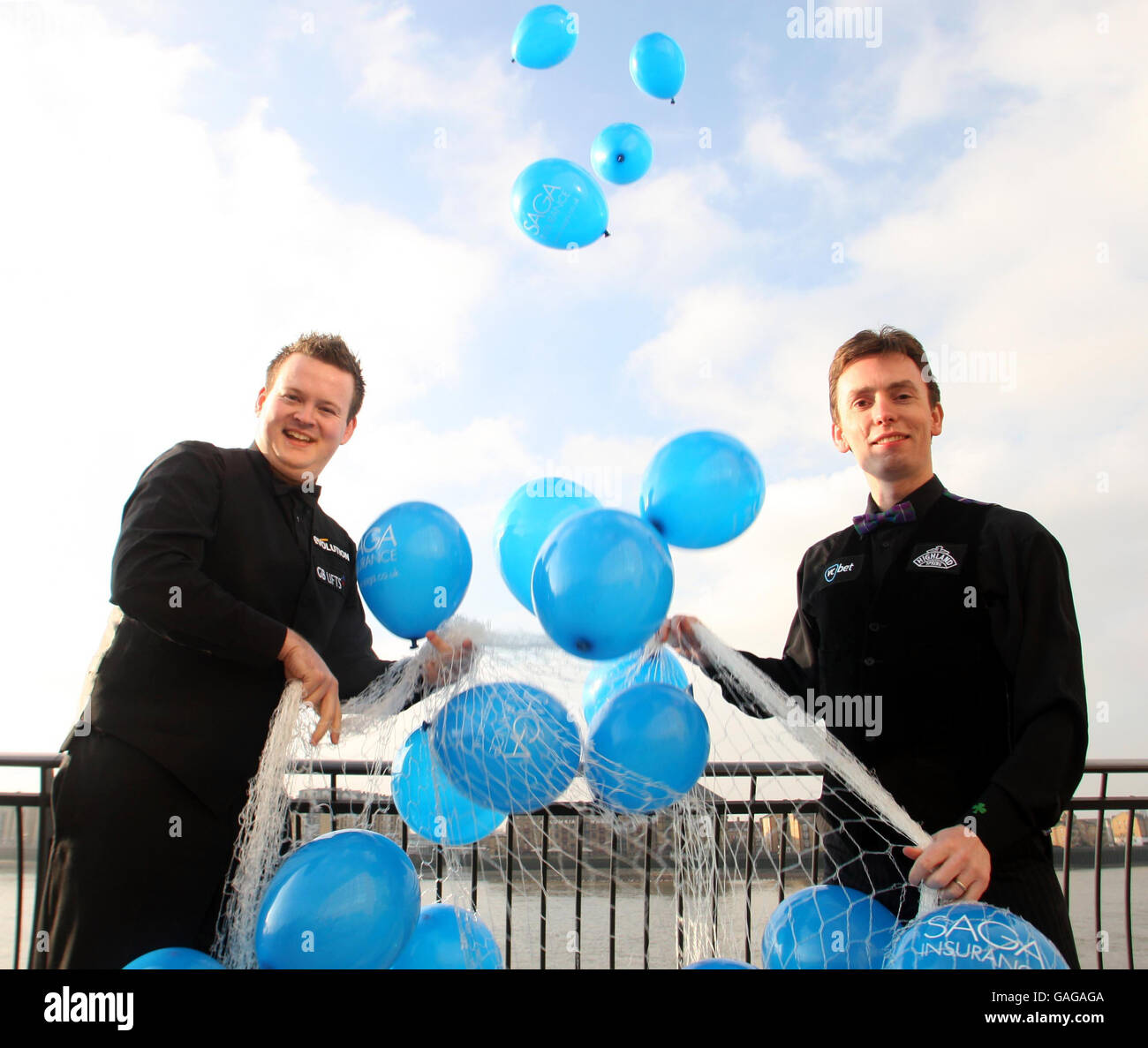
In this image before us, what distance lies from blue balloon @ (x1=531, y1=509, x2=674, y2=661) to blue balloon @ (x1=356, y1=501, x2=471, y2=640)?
1.05ft

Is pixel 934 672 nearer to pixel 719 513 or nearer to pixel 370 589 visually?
pixel 719 513

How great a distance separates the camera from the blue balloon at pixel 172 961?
4.89 feet

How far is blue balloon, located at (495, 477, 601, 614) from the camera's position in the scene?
2125 millimetres

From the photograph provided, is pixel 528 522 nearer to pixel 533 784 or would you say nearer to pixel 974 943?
pixel 533 784

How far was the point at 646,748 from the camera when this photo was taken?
1.69 meters

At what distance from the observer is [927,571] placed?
181 cm

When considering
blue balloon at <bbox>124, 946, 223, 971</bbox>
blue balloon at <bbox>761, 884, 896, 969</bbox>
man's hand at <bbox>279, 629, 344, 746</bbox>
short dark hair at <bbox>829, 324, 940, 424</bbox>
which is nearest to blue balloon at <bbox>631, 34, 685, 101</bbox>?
short dark hair at <bbox>829, 324, 940, 424</bbox>

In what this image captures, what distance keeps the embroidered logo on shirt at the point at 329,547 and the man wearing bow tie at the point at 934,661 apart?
0.89 metres

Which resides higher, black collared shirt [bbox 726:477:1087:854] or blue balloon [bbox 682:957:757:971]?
black collared shirt [bbox 726:477:1087:854]

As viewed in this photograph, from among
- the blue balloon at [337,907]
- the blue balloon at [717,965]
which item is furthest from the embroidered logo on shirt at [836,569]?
the blue balloon at [337,907]

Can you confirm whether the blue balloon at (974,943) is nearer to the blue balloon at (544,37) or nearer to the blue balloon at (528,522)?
the blue balloon at (528,522)

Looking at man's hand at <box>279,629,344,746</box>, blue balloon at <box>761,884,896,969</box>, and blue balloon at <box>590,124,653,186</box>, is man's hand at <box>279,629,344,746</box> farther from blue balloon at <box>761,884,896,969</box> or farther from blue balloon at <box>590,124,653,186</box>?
blue balloon at <box>590,124,653,186</box>

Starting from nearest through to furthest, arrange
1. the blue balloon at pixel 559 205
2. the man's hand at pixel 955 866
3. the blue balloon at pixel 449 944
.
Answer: the man's hand at pixel 955 866, the blue balloon at pixel 449 944, the blue balloon at pixel 559 205
